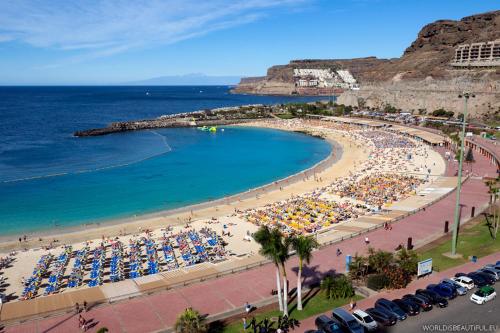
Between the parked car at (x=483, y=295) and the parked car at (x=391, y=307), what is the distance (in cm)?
347

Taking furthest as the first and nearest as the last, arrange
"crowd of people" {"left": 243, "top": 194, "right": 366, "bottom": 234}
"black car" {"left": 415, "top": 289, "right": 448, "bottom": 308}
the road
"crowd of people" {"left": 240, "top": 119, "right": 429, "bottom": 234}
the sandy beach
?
1. "crowd of people" {"left": 240, "top": 119, "right": 429, "bottom": 234}
2. "crowd of people" {"left": 243, "top": 194, "right": 366, "bottom": 234}
3. the sandy beach
4. "black car" {"left": 415, "top": 289, "right": 448, "bottom": 308}
5. the road

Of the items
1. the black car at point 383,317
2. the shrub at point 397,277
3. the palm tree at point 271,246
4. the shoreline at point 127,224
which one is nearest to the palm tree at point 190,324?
the palm tree at point 271,246

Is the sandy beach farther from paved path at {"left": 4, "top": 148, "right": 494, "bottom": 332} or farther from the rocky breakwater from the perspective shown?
the rocky breakwater

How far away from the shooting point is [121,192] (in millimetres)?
46750

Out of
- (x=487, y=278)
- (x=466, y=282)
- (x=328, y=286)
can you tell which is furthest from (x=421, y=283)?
(x=328, y=286)

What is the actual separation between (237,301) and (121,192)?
30755 millimetres

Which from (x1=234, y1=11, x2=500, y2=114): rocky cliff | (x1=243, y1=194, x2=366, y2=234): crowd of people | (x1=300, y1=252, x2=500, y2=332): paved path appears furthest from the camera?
(x1=234, y1=11, x2=500, y2=114): rocky cliff

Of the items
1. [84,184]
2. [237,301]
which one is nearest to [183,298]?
[237,301]

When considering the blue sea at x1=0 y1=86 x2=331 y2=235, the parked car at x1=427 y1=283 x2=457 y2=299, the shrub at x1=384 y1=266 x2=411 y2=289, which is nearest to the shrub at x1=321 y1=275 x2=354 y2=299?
the shrub at x1=384 y1=266 x2=411 y2=289

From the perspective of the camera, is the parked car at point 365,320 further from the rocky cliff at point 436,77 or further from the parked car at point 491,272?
the rocky cliff at point 436,77

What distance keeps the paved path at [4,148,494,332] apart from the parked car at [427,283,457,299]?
17.6ft

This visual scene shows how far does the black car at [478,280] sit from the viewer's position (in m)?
18.9

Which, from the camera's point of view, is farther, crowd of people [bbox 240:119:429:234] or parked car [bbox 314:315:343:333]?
crowd of people [bbox 240:119:429:234]

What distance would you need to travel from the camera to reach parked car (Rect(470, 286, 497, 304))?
17453 mm
